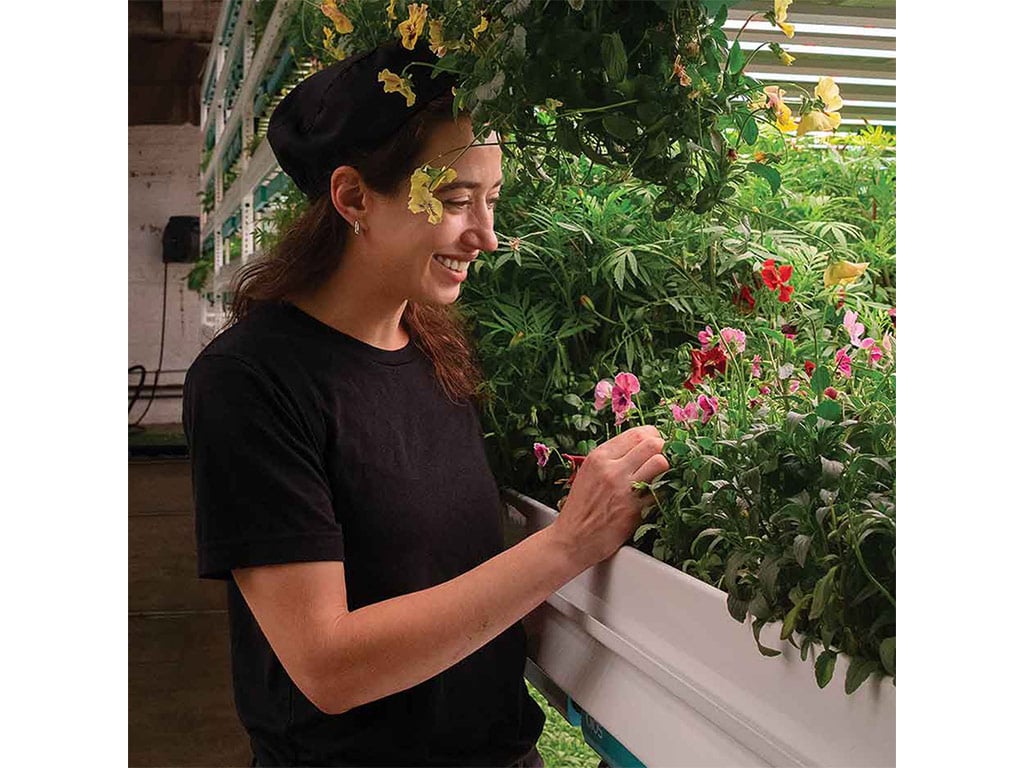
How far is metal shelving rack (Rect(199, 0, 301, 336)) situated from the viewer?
267 cm

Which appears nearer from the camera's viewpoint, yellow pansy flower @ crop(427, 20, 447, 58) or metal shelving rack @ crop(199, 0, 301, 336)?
yellow pansy flower @ crop(427, 20, 447, 58)

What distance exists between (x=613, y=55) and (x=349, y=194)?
45 cm

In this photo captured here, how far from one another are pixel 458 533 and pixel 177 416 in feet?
2.05

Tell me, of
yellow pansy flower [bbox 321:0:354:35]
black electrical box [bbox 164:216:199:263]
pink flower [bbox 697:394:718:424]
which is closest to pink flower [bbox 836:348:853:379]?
pink flower [bbox 697:394:718:424]

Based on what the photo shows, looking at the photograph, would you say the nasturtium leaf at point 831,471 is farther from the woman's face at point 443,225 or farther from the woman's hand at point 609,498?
the woman's face at point 443,225

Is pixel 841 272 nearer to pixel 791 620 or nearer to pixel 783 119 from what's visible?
pixel 783 119

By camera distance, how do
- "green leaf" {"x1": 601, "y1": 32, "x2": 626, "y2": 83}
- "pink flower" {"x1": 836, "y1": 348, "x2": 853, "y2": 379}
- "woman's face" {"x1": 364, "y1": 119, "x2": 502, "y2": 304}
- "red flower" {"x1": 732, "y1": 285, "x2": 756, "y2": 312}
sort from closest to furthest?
1. "green leaf" {"x1": 601, "y1": 32, "x2": 626, "y2": 83}
2. "pink flower" {"x1": 836, "y1": 348, "x2": 853, "y2": 379}
3. "woman's face" {"x1": 364, "y1": 119, "x2": 502, "y2": 304}
4. "red flower" {"x1": 732, "y1": 285, "x2": 756, "y2": 312}

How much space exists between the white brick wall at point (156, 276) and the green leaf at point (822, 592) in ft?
2.73

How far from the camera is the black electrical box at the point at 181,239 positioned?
66.4 inches

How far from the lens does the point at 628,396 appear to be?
1.12m

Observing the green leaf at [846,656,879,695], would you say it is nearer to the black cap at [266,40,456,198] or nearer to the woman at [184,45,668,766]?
the woman at [184,45,668,766]

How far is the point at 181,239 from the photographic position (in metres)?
1.84

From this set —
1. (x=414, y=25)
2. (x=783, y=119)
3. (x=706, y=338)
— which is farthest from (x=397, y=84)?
(x=706, y=338)

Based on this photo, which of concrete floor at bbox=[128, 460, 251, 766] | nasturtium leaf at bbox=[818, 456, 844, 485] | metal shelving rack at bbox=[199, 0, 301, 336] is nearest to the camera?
nasturtium leaf at bbox=[818, 456, 844, 485]
